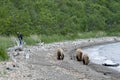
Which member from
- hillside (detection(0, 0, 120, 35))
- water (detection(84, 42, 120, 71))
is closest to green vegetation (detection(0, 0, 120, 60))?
hillside (detection(0, 0, 120, 35))

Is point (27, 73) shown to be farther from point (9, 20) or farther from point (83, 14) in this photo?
point (83, 14)

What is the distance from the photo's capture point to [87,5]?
72.5 m

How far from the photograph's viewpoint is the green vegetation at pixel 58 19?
37.2 m

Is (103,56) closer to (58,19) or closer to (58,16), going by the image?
(58,19)

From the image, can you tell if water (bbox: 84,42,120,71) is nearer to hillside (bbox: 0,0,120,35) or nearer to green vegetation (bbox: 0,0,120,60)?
green vegetation (bbox: 0,0,120,60)

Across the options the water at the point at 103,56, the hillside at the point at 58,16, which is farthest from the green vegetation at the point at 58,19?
the water at the point at 103,56

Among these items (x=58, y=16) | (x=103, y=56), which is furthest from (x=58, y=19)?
(x=103, y=56)

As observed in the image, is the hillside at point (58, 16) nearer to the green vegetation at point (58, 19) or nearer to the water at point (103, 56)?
the green vegetation at point (58, 19)

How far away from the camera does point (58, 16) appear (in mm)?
55375

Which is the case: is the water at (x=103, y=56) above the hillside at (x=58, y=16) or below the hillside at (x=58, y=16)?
below

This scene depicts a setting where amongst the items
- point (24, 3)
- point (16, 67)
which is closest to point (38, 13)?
point (24, 3)

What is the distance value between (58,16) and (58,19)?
80 cm

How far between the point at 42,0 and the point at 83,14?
9.22 metres

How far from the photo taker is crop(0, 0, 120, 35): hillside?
39.0m
